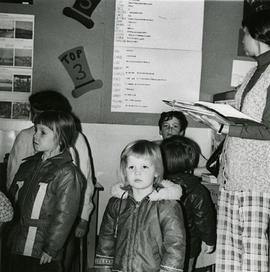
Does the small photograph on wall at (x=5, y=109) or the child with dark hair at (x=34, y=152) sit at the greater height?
the small photograph on wall at (x=5, y=109)

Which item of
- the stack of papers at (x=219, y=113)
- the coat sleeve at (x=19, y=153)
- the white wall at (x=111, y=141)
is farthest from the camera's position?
the white wall at (x=111, y=141)

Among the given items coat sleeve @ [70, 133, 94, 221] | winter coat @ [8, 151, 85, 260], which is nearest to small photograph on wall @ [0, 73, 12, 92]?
coat sleeve @ [70, 133, 94, 221]

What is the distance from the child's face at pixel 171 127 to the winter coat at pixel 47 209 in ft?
4.61

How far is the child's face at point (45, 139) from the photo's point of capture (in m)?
2.38

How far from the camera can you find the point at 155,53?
3.92 metres

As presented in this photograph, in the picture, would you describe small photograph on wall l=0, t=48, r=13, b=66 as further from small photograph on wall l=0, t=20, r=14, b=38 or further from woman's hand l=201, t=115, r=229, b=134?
woman's hand l=201, t=115, r=229, b=134

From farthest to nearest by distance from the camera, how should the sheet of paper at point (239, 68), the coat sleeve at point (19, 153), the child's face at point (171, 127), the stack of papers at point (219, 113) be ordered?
the sheet of paper at point (239, 68)
the child's face at point (171, 127)
the coat sleeve at point (19, 153)
the stack of papers at point (219, 113)

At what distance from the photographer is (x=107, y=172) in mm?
3953

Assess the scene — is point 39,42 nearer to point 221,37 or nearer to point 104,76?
point 104,76

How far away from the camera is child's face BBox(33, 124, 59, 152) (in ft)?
7.80

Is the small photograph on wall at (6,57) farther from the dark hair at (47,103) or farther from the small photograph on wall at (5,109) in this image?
the dark hair at (47,103)

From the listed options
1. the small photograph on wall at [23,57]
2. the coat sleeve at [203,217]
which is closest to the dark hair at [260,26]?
the coat sleeve at [203,217]

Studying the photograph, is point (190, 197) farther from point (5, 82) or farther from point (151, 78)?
point (5, 82)

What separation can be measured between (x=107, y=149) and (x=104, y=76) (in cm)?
63
